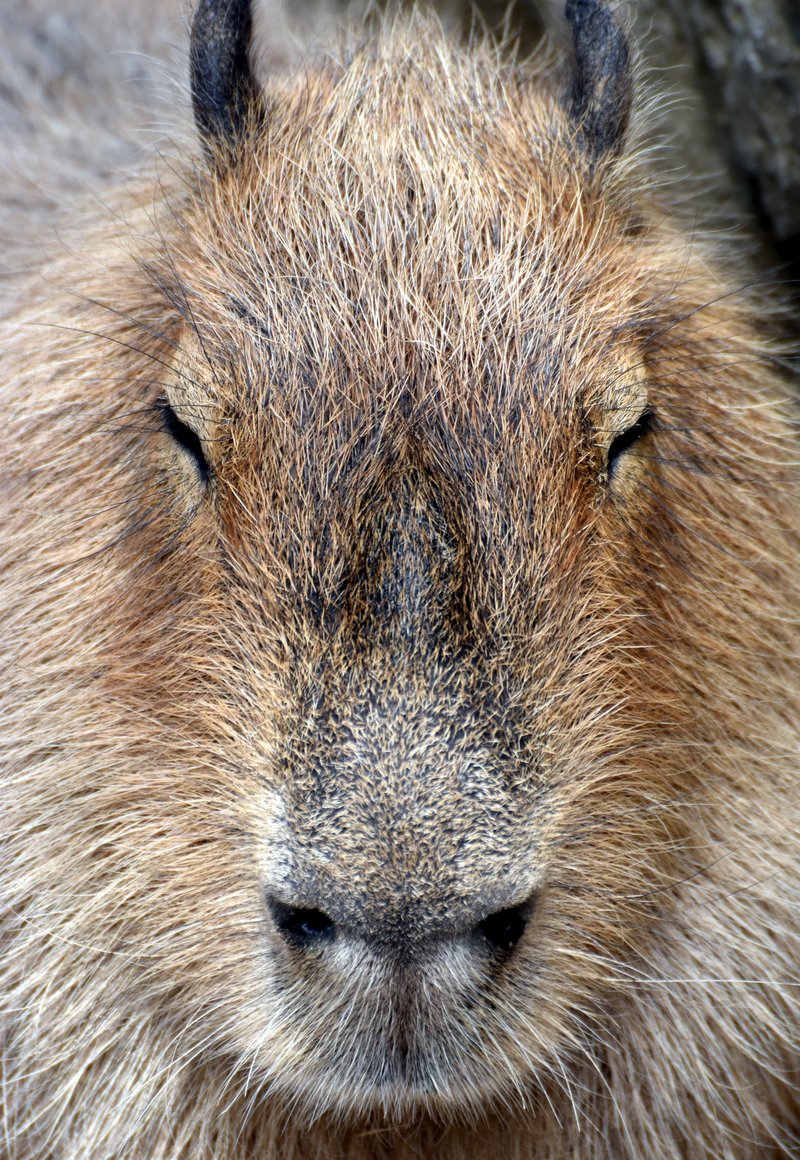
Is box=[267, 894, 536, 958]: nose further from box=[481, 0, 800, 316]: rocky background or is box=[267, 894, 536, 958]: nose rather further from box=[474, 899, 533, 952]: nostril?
box=[481, 0, 800, 316]: rocky background

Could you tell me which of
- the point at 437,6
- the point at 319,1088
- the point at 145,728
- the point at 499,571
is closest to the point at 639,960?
the point at 319,1088

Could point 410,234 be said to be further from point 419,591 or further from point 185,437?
point 419,591

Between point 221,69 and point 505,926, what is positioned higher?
point 221,69

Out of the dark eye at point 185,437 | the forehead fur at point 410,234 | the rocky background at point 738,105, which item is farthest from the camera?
the rocky background at point 738,105

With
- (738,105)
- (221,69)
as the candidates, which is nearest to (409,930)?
(221,69)

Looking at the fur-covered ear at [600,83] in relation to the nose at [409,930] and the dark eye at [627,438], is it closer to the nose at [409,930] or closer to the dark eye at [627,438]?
the dark eye at [627,438]

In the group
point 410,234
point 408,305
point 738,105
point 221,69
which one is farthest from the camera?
point 738,105

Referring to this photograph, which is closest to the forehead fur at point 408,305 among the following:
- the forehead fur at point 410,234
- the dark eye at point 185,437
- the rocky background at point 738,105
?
the forehead fur at point 410,234
